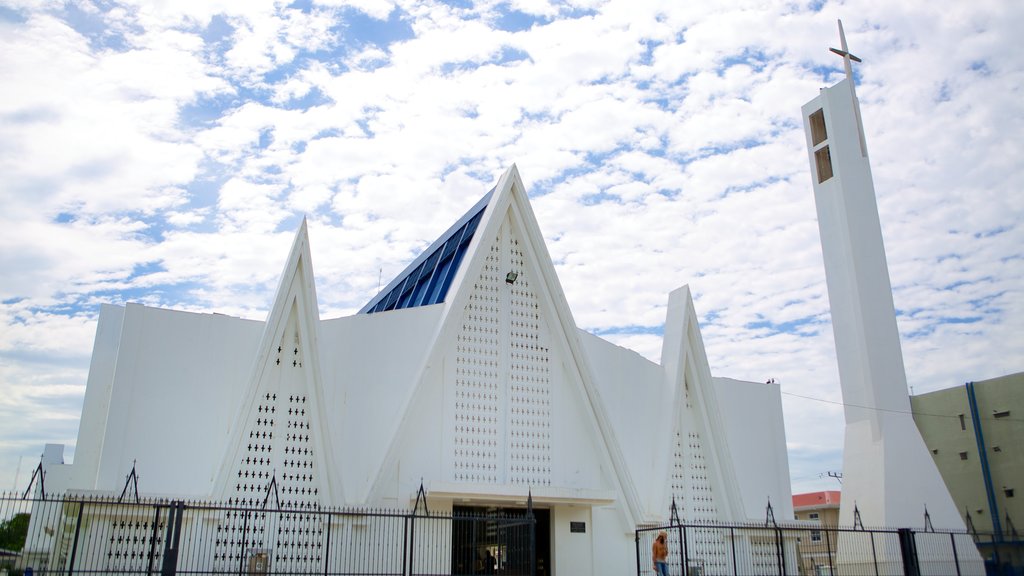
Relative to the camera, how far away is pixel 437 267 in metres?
27.1

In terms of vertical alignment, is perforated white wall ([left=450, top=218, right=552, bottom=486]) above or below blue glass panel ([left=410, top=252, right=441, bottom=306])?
below

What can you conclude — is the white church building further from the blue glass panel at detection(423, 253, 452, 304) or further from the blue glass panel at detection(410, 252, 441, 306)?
the blue glass panel at detection(410, 252, 441, 306)

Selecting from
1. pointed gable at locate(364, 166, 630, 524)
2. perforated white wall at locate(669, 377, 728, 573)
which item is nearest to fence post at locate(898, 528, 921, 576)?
perforated white wall at locate(669, 377, 728, 573)

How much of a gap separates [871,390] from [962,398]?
10.7 meters

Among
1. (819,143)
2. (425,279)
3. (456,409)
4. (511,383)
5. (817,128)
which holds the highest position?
(817,128)

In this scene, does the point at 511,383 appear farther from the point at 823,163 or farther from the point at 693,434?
the point at 823,163

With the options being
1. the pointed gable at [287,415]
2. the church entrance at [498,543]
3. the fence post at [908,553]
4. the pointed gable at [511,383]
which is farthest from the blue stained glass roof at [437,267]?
the fence post at [908,553]

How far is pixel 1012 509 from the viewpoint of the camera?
30.3 metres

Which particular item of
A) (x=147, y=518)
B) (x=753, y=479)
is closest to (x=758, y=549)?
(x=753, y=479)

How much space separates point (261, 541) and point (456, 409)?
19.5ft

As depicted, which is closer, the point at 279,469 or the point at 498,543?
the point at 279,469

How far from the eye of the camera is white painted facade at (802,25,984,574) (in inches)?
927

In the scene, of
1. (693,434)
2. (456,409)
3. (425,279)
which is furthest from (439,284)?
(693,434)

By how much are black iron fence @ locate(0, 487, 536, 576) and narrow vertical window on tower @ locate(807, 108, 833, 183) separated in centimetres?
1669
